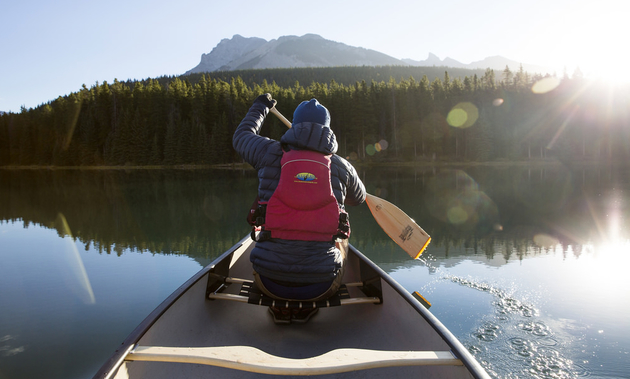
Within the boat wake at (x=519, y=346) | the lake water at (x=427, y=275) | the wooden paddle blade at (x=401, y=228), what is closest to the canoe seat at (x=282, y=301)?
the boat wake at (x=519, y=346)

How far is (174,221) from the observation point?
11570 millimetres

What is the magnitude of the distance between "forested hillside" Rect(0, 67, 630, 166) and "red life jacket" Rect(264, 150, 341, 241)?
47.6 metres

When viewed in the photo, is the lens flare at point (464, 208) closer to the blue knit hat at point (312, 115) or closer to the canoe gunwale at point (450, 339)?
the canoe gunwale at point (450, 339)

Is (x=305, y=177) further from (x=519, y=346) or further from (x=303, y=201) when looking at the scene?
(x=519, y=346)

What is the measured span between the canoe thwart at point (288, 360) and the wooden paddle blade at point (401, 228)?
2984mm

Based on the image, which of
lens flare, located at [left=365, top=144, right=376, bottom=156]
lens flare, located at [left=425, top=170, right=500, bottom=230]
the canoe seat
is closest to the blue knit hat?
the canoe seat

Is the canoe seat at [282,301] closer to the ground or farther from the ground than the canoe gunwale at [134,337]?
closer to the ground

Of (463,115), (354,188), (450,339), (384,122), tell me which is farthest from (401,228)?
(463,115)

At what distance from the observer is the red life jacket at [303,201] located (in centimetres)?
275

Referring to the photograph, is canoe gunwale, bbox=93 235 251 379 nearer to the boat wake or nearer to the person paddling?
the person paddling

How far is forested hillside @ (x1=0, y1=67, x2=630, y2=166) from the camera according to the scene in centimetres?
4866

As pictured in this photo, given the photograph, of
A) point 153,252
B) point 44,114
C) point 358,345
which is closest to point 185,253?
point 153,252

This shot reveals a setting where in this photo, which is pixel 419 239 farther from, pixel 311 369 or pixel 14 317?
pixel 14 317

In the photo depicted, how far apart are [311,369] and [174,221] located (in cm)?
1049
